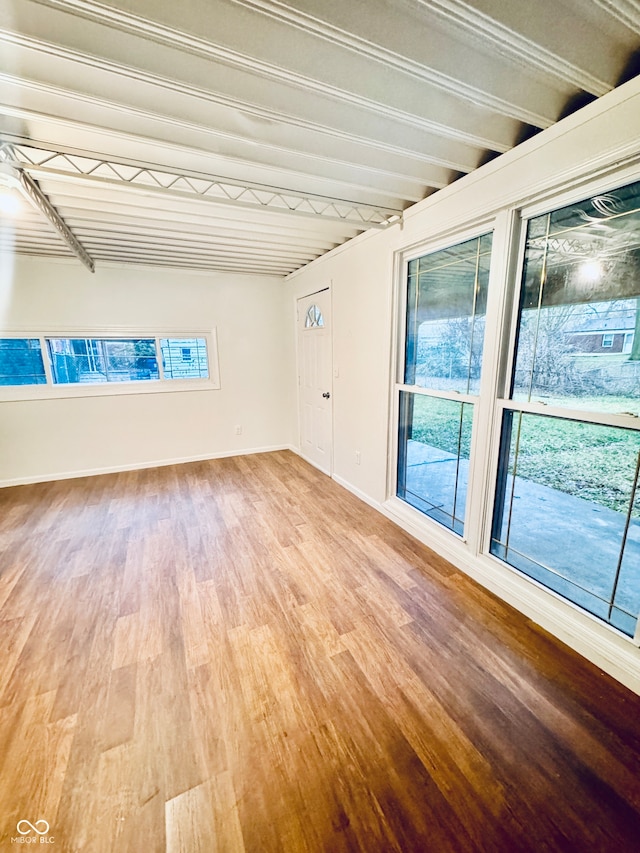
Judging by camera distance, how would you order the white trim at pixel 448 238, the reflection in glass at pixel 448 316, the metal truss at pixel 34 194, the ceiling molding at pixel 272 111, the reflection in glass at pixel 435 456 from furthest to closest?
the reflection in glass at pixel 435 456 < the reflection in glass at pixel 448 316 < the white trim at pixel 448 238 < the metal truss at pixel 34 194 < the ceiling molding at pixel 272 111

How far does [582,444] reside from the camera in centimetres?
160

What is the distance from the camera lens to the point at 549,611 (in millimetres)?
1703

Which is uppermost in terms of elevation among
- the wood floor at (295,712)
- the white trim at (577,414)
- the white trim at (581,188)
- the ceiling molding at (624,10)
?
the ceiling molding at (624,10)

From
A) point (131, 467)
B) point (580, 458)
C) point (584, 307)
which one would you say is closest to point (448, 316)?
point (584, 307)

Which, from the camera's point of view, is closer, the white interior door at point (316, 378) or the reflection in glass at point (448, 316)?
the reflection in glass at point (448, 316)

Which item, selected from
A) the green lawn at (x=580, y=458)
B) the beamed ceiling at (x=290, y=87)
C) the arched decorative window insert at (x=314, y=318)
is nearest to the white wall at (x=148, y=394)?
the arched decorative window insert at (x=314, y=318)

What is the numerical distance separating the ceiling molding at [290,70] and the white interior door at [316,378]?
7.12 ft

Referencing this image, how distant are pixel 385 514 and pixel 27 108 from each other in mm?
3229

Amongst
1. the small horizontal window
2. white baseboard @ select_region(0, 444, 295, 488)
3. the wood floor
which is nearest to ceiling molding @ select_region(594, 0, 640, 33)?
the wood floor

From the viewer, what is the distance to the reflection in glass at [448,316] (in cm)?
205

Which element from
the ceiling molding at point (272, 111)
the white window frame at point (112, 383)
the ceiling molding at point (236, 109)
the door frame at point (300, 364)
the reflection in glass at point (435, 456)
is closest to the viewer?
the ceiling molding at point (272, 111)

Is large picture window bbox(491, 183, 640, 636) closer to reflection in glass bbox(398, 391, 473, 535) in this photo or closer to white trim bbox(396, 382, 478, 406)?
white trim bbox(396, 382, 478, 406)
